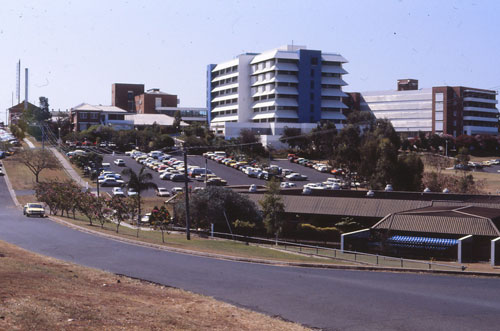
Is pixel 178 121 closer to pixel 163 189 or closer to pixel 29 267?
pixel 163 189

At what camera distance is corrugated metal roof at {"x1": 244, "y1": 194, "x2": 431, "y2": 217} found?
47.7 metres

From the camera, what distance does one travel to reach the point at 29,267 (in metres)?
21.6

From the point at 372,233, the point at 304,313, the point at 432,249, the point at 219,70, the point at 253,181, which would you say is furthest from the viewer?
the point at 219,70

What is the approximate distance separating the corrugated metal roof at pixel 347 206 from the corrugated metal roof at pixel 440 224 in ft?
13.4

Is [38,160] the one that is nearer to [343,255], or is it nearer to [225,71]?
[343,255]

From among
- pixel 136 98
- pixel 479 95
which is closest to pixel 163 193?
pixel 479 95

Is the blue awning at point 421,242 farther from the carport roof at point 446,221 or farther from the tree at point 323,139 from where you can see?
the tree at point 323,139

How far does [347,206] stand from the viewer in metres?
49.2

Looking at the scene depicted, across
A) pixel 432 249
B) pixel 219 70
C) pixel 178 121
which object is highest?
pixel 219 70

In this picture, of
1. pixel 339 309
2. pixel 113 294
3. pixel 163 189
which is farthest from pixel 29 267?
pixel 163 189

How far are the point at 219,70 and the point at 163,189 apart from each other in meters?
84.6

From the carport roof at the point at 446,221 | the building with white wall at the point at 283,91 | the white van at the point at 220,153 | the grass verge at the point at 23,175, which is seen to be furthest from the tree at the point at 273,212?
the building with white wall at the point at 283,91

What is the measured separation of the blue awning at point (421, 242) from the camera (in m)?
39.1

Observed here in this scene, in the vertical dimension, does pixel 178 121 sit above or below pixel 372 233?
above
